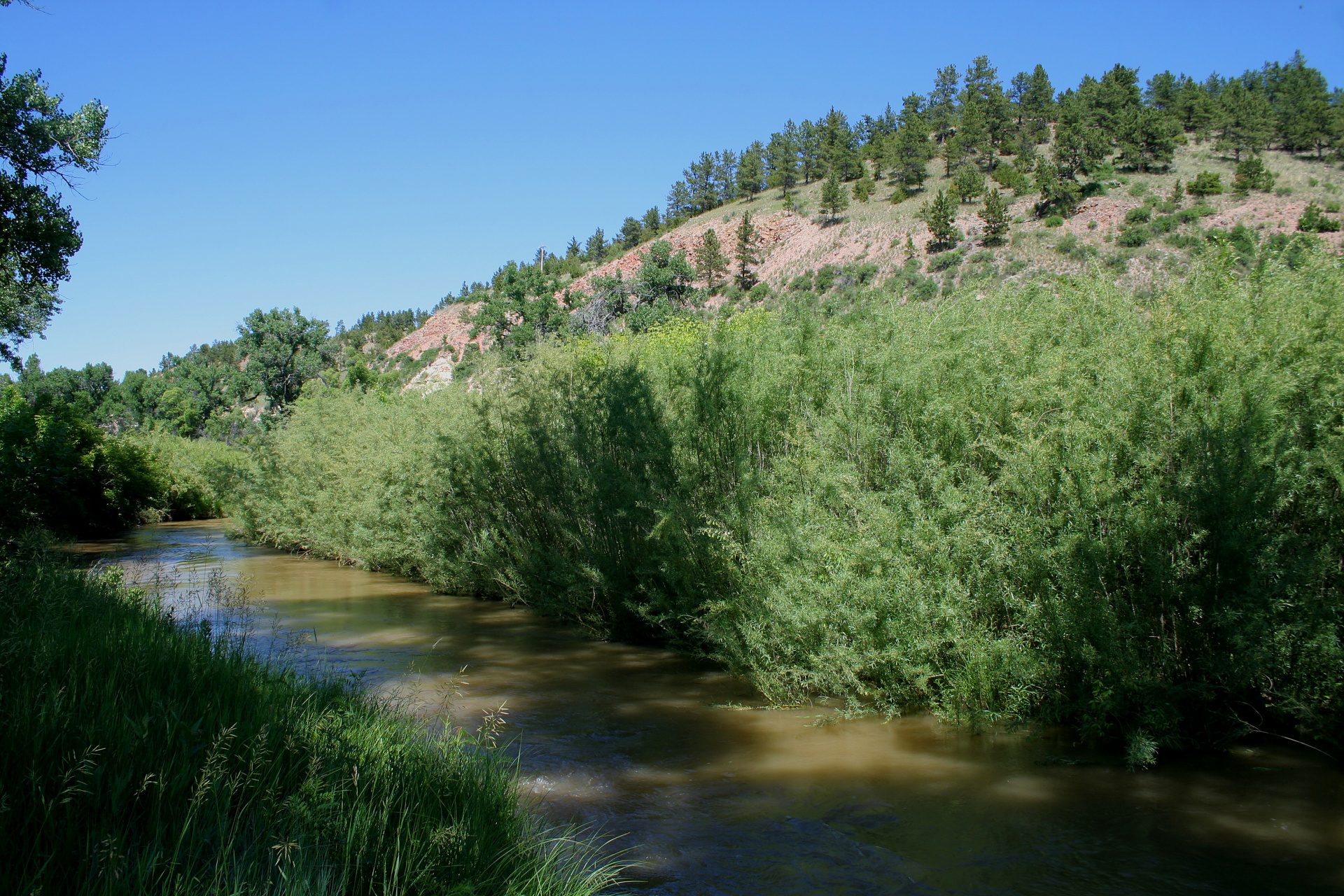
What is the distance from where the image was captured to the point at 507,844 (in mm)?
3830

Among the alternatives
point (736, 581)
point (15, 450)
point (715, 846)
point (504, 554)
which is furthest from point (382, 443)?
point (715, 846)

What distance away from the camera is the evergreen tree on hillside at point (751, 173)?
10444 cm

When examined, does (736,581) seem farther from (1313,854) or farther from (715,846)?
(1313,854)

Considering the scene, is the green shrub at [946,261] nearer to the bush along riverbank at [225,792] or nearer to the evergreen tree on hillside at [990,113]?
the evergreen tree on hillside at [990,113]

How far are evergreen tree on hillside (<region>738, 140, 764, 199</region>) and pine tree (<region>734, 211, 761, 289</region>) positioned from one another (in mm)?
29130

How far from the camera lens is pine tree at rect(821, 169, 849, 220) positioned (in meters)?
75.1

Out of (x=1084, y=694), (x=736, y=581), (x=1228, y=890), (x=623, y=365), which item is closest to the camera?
(x=1228, y=890)

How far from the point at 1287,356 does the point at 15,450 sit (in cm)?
1400

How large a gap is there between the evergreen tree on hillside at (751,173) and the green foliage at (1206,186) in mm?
57301

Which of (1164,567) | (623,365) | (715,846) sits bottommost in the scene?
(715,846)

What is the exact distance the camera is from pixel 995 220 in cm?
5397

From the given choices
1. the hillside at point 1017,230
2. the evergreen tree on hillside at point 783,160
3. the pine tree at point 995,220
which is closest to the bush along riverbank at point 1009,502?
the hillside at point 1017,230

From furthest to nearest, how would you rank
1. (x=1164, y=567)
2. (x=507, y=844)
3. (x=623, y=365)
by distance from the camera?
(x=623, y=365) → (x=1164, y=567) → (x=507, y=844)

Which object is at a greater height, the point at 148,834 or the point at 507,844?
the point at 148,834
